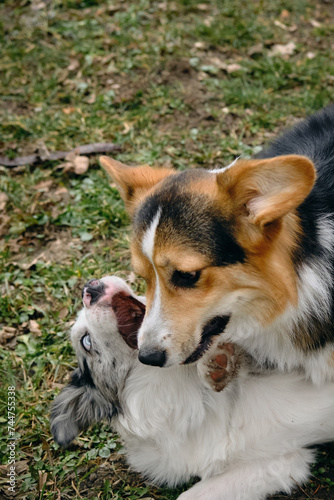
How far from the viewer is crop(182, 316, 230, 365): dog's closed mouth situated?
245cm

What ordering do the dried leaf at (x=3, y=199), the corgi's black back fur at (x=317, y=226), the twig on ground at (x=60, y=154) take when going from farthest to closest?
1. the twig on ground at (x=60, y=154)
2. the dried leaf at (x=3, y=199)
3. the corgi's black back fur at (x=317, y=226)

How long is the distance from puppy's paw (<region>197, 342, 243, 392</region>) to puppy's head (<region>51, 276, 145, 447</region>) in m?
0.43

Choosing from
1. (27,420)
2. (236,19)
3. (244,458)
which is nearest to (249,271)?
(244,458)

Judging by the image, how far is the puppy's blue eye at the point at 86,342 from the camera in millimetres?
2879

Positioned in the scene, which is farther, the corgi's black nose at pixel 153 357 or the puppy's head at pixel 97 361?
Answer: the puppy's head at pixel 97 361

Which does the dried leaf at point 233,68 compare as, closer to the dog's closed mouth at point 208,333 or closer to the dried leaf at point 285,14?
the dried leaf at point 285,14

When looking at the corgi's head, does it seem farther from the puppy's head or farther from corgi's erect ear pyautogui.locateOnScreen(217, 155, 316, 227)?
the puppy's head

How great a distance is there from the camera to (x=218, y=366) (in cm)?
277

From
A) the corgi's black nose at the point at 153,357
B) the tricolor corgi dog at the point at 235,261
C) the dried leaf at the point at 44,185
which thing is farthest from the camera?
the dried leaf at the point at 44,185

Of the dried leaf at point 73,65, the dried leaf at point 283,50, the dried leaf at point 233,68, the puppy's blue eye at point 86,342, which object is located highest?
the dried leaf at point 283,50

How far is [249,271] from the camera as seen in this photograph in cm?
232

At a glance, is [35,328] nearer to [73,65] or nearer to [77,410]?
[77,410]

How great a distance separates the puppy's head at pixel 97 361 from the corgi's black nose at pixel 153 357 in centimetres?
50

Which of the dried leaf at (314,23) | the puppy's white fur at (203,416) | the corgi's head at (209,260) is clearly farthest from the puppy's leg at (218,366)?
the dried leaf at (314,23)
